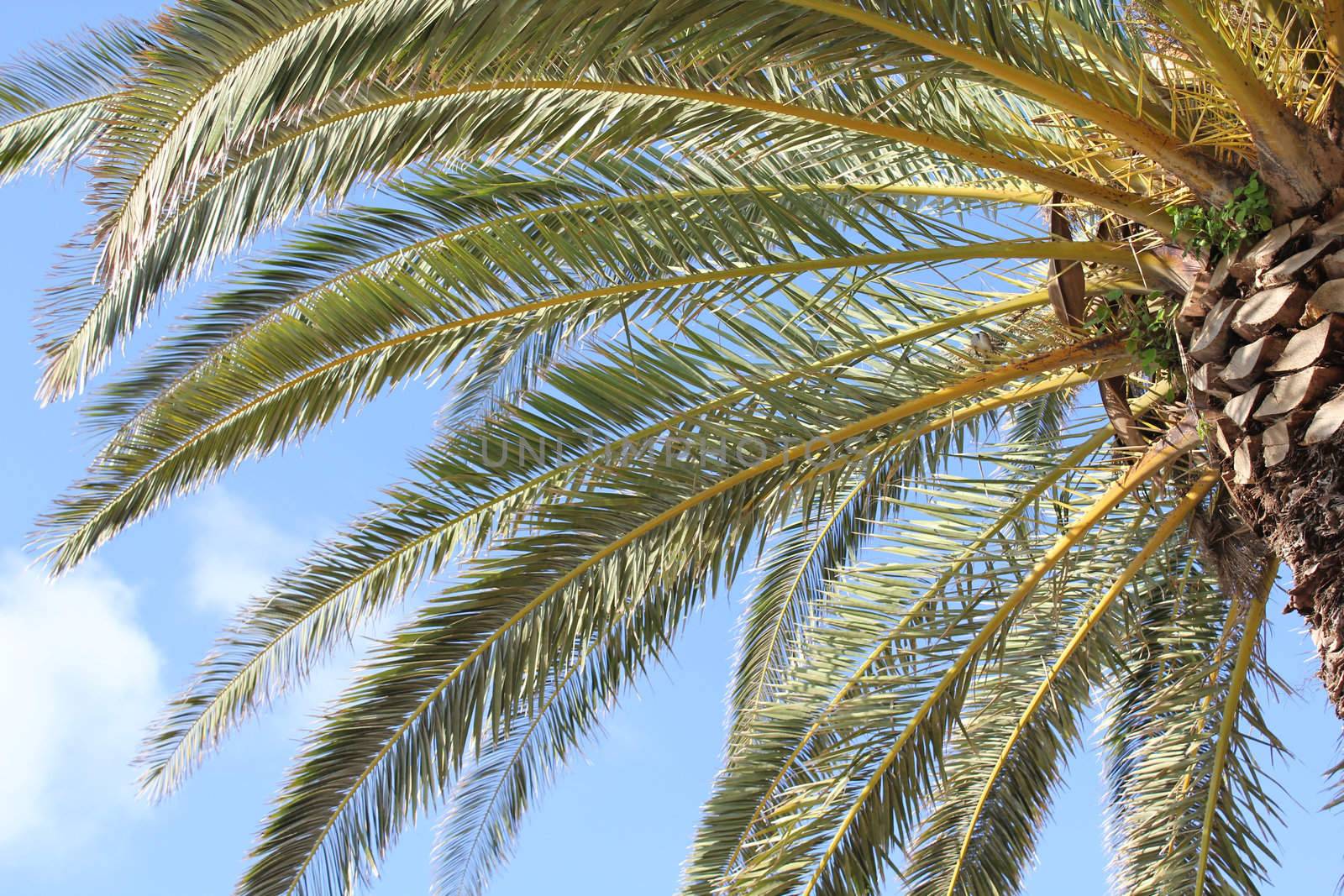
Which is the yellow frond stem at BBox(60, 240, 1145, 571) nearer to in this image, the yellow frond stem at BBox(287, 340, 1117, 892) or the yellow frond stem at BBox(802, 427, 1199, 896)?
the yellow frond stem at BBox(287, 340, 1117, 892)

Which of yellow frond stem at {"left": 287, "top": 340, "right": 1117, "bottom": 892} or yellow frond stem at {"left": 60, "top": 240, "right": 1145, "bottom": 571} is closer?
yellow frond stem at {"left": 60, "top": 240, "right": 1145, "bottom": 571}

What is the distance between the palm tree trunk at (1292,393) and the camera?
3.69 meters

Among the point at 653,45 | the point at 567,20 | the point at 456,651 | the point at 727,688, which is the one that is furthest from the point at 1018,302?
the point at 727,688

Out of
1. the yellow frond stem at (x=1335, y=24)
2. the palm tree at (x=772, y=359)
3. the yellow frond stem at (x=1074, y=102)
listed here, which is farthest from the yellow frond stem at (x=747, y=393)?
the yellow frond stem at (x=1335, y=24)

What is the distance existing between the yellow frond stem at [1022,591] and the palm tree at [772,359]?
0.02 meters

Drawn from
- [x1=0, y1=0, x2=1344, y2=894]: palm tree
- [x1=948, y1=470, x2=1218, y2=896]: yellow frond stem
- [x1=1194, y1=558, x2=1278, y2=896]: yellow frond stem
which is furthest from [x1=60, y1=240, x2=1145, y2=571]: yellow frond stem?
[x1=1194, y1=558, x2=1278, y2=896]: yellow frond stem

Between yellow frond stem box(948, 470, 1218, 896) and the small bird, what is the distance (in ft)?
2.98

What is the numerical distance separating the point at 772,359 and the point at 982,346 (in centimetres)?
76

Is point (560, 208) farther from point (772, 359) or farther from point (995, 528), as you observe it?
point (995, 528)

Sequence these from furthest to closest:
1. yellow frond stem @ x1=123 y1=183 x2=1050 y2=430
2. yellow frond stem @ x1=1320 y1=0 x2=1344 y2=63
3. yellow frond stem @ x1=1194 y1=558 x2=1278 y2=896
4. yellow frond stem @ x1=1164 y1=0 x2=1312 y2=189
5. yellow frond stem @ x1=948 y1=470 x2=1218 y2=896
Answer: yellow frond stem @ x1=1194 y1=558 x2=1278 y2=896
yellow frond stem @ x1=123 y1=183 x2=1050 y2=430
yellow frond stem @ x1=948 y1=470 x2=1218 y2=896
yellow frond stem @ x1=1320 y1=0 x2=1344 y2=63
yellow frond stem @ x1=1164 y1=0 x2=1312 y2=189

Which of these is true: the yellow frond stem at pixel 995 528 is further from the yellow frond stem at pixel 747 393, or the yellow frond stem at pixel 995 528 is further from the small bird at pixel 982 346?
the small bird at pixel 982 346

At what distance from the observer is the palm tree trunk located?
145 inches

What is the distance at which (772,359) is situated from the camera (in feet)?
14.7

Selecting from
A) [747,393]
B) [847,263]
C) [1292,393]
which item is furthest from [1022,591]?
[847,263]
